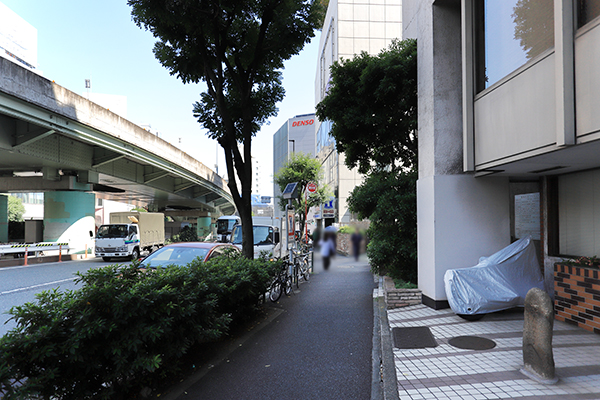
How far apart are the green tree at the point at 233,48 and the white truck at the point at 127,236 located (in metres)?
14.5

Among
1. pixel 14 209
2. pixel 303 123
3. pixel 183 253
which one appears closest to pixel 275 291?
pixel 183 253

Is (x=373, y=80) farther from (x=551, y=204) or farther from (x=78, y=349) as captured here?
(x=78, y=349)

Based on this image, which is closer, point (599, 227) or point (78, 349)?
point (78, 349)

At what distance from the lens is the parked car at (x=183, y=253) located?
852 centimetres

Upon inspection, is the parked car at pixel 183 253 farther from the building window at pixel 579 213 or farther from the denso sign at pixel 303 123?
the denso sign at pixel 303 123

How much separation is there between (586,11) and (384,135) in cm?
640

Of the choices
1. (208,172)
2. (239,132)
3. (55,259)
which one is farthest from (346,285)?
(208,172)

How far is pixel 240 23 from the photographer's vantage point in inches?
371

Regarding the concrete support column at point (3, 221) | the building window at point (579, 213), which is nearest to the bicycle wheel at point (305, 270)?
the building window at point (579, 213)

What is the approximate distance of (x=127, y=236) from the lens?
870 inches

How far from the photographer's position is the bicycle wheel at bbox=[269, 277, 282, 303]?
9.59 metres

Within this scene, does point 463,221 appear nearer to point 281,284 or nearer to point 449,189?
point 449,189

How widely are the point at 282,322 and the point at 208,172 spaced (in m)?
27.1

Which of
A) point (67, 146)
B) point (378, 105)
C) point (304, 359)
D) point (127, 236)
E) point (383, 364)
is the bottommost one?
point (304, 359)
